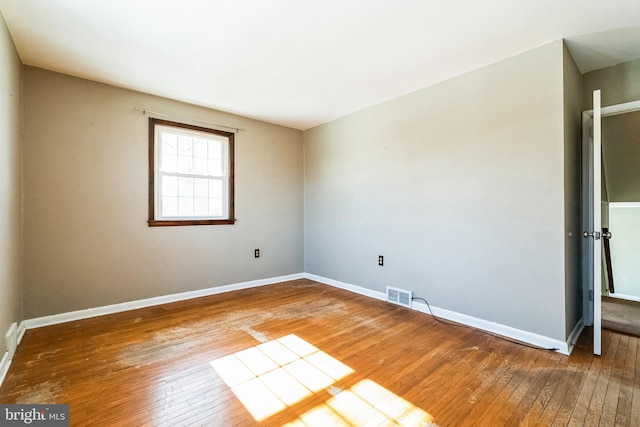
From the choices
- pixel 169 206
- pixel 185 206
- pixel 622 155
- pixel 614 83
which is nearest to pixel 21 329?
pixel 169 206

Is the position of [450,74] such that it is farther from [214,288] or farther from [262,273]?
[214,288]

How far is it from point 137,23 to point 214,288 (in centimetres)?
299

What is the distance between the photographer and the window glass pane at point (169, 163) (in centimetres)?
344

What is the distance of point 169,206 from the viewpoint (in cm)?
351

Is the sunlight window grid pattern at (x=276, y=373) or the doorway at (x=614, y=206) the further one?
the doorway at (x=614, y=206)

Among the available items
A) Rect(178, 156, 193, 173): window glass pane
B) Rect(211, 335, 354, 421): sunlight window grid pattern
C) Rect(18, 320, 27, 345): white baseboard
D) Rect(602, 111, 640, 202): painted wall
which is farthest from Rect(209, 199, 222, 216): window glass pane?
Rect(602, 111, 640, 202): painted wall

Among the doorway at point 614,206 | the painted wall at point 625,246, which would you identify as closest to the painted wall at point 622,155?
the doorway at point 614,206

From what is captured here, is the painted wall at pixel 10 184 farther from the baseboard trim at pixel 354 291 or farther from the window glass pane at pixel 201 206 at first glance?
the window glass pane at pixel 201 206

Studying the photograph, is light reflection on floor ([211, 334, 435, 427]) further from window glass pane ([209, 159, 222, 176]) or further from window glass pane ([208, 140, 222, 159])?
window glass pane ([208, 140, 222, 159])

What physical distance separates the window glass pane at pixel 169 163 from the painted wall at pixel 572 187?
399 centimetres

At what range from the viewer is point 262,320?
2879mm

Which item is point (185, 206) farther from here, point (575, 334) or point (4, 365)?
point (575, 334)

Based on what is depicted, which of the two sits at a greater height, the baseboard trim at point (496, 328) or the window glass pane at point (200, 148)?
the window glass pane at point (200, 148)

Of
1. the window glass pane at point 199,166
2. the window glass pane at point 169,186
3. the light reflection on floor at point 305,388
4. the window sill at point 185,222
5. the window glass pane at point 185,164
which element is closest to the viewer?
the light reflection on floor at point 305,388
